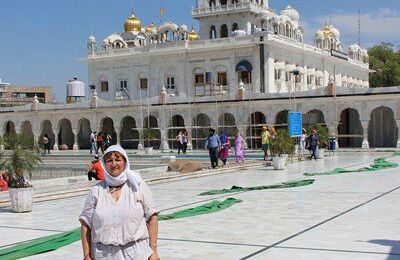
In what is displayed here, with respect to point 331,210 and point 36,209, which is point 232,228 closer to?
point 331,210

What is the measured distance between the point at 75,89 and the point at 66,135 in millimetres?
10159

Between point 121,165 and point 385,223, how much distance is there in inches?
227

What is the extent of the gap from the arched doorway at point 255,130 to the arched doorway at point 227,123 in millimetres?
1249

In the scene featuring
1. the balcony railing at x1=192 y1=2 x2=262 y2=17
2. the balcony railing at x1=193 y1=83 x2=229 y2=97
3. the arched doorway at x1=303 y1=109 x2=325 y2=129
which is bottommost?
the arched doorway at x1=303 y1=109 x2=325 y2=129

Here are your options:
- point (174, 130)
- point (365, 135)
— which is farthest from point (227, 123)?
point (365, 135)

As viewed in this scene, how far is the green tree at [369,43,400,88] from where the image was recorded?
7244 centimetres

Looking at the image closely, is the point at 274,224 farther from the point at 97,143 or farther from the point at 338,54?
the point at 338,54

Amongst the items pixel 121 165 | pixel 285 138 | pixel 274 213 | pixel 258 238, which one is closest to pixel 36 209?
pixel 274 213

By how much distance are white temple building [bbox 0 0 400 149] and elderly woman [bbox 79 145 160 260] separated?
105ft

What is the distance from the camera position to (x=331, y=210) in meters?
10.3

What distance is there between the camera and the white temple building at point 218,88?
124 feet

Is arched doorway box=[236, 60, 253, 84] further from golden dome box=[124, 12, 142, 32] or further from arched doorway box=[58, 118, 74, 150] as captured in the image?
golden dome box=[124, 12, 142, 32]

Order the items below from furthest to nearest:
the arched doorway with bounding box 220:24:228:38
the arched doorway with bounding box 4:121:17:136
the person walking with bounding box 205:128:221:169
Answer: the arched doorway with bounding box 220:24:228:38 → the arched doorway with bounding box 4:121:17:136 → the person walking with bounding box 205:128:221:169

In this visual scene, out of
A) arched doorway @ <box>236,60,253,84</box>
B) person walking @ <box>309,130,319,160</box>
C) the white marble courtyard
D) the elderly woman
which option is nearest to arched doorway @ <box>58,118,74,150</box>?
arched doorway @ <box>236,60,253,84</box>
